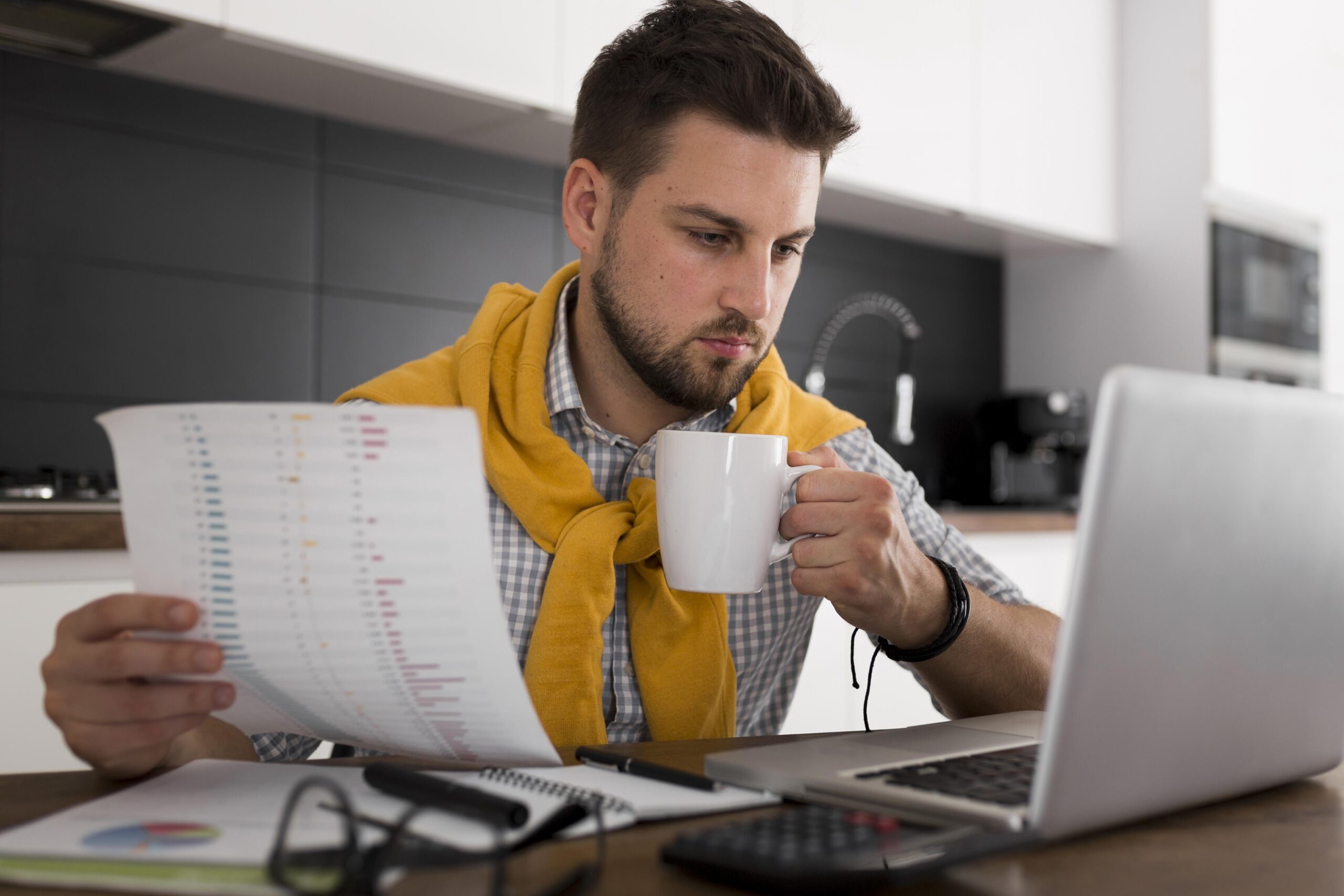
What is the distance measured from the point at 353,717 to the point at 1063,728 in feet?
1.34

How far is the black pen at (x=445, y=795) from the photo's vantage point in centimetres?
57

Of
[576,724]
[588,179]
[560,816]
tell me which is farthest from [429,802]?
[588,179]

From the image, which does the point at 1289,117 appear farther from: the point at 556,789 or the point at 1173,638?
the point at 556,789

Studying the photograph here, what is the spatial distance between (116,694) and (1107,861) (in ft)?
1.82

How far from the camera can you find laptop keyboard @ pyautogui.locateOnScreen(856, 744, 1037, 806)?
0.61 metres

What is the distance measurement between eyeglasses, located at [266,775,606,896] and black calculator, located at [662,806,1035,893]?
51 mm

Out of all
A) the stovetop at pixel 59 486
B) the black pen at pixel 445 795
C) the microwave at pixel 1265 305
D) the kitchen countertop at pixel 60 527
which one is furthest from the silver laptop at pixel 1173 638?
the microwave at pixel 1265 305

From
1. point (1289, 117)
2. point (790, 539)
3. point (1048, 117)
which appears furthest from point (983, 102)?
point (790, 539)

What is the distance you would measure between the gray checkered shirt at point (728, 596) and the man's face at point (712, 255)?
8 cm

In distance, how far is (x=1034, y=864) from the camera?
562 millimetres

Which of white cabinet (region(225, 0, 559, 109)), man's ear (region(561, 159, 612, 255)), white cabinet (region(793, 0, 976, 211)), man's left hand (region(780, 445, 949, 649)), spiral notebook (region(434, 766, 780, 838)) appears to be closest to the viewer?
spiral notebook (region(434, 766, 780, 838))

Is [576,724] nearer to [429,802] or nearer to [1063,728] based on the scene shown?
[429,802]

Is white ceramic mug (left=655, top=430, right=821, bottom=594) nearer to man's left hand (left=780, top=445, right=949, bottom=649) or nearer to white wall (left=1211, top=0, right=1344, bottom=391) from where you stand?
man's left hand (left=780, top=445, right=949, bottom=649)

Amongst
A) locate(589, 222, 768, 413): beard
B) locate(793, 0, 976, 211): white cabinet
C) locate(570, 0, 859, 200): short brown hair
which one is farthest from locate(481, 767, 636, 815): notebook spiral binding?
locate(793, 0, 976, 211): white cabinet
